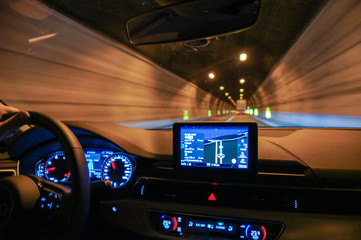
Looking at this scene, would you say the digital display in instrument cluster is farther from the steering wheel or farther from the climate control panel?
the steering wheel

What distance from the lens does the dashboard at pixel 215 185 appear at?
1843 mm

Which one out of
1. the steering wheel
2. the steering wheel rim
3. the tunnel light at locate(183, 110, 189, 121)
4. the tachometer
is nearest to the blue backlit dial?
the tachometer

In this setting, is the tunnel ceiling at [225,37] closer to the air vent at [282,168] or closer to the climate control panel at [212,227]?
the air vent at [282,168]

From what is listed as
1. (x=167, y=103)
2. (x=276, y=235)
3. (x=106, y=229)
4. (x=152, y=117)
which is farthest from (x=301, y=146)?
(x=167, y=103)

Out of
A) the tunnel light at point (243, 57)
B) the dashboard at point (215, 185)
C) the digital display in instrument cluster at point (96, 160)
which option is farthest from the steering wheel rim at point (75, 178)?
the tunnel light at point (243, 57)

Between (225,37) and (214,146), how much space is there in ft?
10.4

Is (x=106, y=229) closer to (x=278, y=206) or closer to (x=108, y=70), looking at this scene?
(x=278, y=206)

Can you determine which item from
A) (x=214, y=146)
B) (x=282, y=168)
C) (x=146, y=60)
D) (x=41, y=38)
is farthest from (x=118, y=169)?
(x=146, y=60)

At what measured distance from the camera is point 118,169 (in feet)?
7.59

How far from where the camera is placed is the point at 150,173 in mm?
2223

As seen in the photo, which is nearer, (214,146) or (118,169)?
(214,146)

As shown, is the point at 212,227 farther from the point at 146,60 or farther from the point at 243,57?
the point at 146,60

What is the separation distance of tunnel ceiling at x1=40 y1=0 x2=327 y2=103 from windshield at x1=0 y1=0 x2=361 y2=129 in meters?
0.02

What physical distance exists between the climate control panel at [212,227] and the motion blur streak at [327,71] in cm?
158
